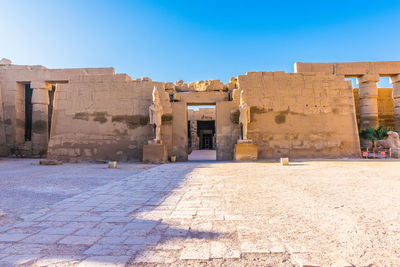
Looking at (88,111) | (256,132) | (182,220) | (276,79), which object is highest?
(276,79)

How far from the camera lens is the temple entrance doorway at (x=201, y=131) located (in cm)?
2083

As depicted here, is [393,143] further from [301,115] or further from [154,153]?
[154,153]

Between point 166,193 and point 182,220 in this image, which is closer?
point 182,220

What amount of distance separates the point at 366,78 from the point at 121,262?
15543 millimetres

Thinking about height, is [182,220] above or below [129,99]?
below

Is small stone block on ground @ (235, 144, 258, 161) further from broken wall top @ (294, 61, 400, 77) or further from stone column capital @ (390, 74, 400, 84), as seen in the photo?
stone column capital @ (390, 74, 400, 84)

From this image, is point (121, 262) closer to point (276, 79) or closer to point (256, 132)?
point (256, 132)

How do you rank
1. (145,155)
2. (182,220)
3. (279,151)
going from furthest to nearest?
(279,151)
(145,155)
(182,220)

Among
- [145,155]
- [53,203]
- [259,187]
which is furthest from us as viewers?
[145,155]

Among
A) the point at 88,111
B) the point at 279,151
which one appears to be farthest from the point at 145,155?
the point at 279,151

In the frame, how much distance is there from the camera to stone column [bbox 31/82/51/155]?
1338 cm

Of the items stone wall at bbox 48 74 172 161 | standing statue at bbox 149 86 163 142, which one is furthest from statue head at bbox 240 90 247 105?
standing statue at bbox 149 86 163 142

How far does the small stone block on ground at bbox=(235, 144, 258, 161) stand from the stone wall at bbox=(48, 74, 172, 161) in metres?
3.05

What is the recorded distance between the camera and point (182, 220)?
228cm
